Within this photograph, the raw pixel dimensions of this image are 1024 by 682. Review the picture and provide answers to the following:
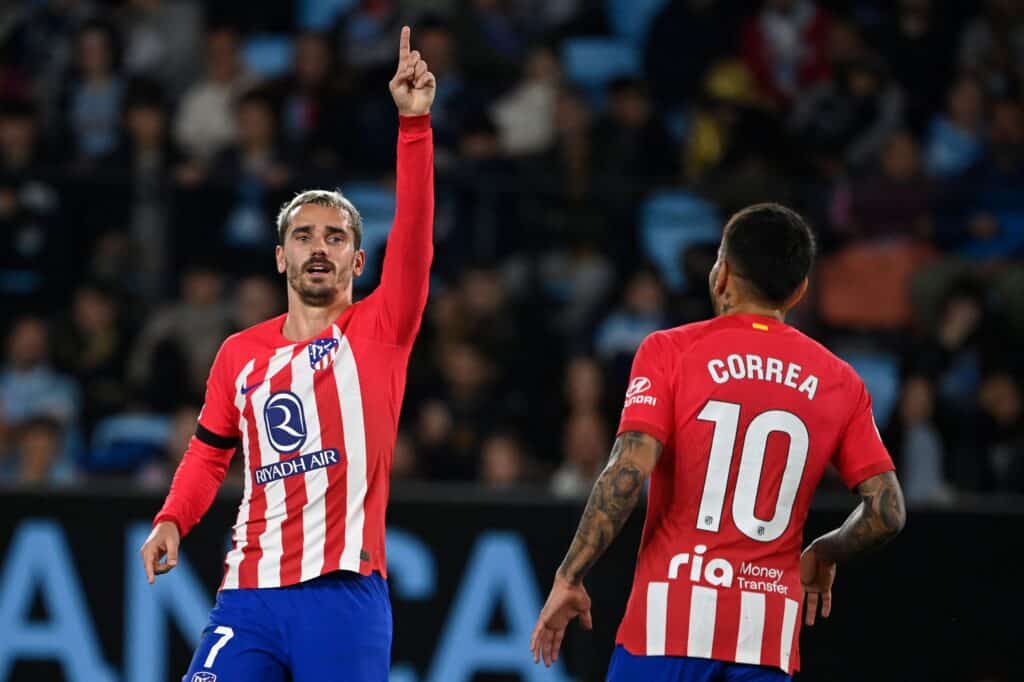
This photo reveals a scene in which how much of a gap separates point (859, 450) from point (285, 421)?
5.61 ft

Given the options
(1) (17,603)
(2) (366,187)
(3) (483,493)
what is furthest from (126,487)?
(2) (366,187)

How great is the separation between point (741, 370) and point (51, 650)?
4364mm

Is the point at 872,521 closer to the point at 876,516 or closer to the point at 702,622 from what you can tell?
the point at 876,516

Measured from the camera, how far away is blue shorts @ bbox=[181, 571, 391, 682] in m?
4.73

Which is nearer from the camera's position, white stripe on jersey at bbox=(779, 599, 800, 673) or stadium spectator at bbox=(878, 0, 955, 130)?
white stripe on jersey at bbox=(779, 599, 800, 673)

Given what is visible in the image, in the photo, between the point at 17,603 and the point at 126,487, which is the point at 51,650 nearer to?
the point at 17,603

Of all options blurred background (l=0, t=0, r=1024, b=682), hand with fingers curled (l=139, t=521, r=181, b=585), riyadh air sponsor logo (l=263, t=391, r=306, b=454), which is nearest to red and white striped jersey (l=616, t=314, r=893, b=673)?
riyadh air sponsor logo (l=263, t=391, r=306, b=454)

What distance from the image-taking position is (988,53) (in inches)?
444

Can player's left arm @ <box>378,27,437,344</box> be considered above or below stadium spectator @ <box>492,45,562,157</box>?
below

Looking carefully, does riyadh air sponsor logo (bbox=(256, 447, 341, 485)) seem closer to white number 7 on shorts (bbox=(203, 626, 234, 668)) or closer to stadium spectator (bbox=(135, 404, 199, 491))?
white number 7 on shorts (bbox=(203, 626, 234, 668))

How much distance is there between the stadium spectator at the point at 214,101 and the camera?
10.8 metres

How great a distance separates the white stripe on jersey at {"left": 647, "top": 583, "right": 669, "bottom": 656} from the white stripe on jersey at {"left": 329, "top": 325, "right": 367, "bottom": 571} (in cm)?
96

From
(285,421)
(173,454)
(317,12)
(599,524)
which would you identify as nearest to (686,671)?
(599,524)

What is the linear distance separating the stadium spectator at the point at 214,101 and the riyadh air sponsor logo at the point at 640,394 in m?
6.68
